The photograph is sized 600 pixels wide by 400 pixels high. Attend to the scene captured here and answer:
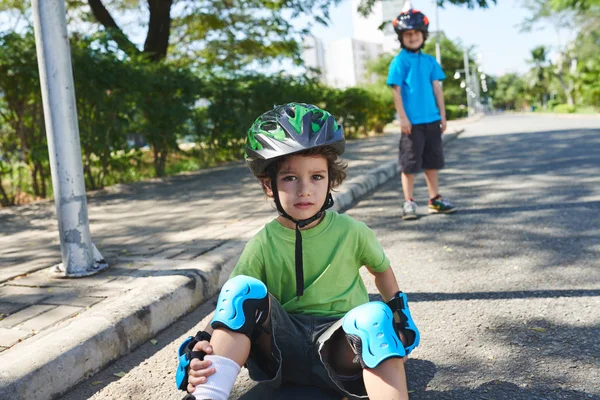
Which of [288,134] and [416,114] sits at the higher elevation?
[416,114]

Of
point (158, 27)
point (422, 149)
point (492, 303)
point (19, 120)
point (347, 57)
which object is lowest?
point (492, 303)

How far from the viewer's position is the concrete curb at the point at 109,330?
89.5 inches

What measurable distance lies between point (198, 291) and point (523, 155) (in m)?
8.02

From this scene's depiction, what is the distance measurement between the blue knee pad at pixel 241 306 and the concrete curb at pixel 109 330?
2.85ft

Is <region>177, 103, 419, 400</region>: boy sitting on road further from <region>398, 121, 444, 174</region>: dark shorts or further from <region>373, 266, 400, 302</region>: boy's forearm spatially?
<region>398, 121, 444, 174</region>: dark shorts

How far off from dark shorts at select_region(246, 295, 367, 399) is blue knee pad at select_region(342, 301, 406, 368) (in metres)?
0.12

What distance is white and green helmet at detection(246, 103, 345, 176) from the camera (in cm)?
213

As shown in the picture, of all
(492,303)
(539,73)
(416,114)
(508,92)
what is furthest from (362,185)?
(508,92)

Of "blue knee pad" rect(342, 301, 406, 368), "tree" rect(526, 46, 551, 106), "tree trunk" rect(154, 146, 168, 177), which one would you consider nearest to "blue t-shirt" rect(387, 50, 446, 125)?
"blue knee pad" rect(342, 301, 406, 368)

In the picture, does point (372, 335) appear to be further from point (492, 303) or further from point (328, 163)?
point (492, 303)

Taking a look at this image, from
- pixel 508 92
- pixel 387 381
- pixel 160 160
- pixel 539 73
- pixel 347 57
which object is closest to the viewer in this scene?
pixel 387 381

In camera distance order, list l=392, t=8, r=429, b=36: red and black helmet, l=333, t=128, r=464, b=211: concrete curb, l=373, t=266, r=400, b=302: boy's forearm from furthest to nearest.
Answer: l=333, t=128, r=464, b=211: concrete curb, l=392, t=8, r=429, b=36: red and black helmet, l=373, t=266, r=400, b=302: boy's forearm

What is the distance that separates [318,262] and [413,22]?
3.55 meters

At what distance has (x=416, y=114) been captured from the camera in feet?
17.6
